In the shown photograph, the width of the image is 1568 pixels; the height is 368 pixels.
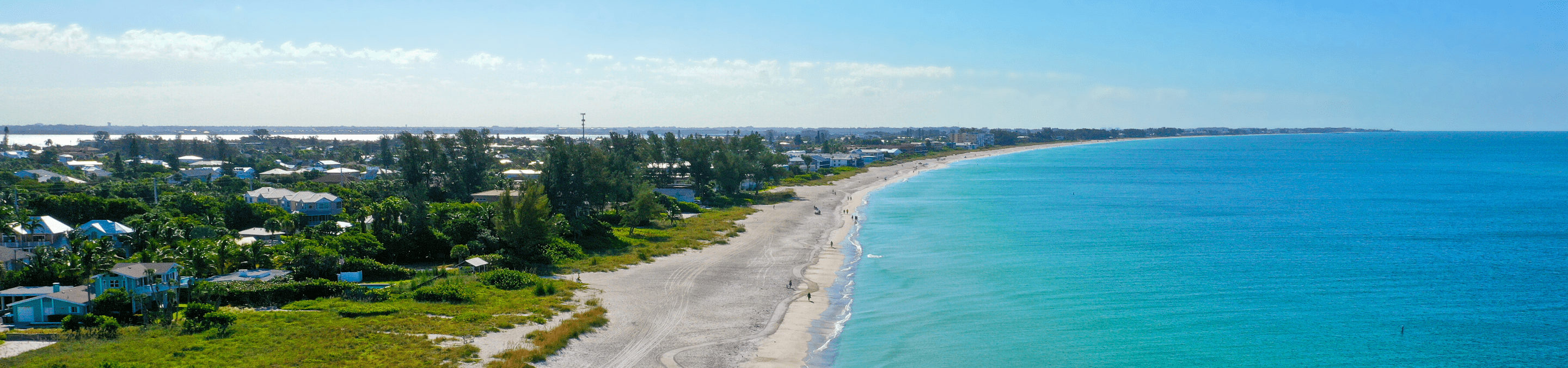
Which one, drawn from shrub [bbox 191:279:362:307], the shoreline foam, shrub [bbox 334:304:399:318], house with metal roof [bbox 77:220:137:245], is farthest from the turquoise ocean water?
house with metal roof [bbox 77:220:137:245]

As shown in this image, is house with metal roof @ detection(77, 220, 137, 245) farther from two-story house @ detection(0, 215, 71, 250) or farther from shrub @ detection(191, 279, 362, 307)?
shrub @ detection(191, 279, 362, 307)

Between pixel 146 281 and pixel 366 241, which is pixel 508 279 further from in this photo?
pixel 146 281

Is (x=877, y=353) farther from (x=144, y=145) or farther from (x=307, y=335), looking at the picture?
(x=144, y=145)

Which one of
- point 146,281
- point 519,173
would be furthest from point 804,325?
point 519,173

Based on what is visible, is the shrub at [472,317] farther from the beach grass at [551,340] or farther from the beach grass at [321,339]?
the beach grass at [551,340]

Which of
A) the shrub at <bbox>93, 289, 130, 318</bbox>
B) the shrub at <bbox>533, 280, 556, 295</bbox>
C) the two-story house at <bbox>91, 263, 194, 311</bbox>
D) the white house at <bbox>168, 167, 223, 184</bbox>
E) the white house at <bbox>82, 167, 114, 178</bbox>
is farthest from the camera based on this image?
the white house at <bbox>82, 167, 114, 178</bbox>
